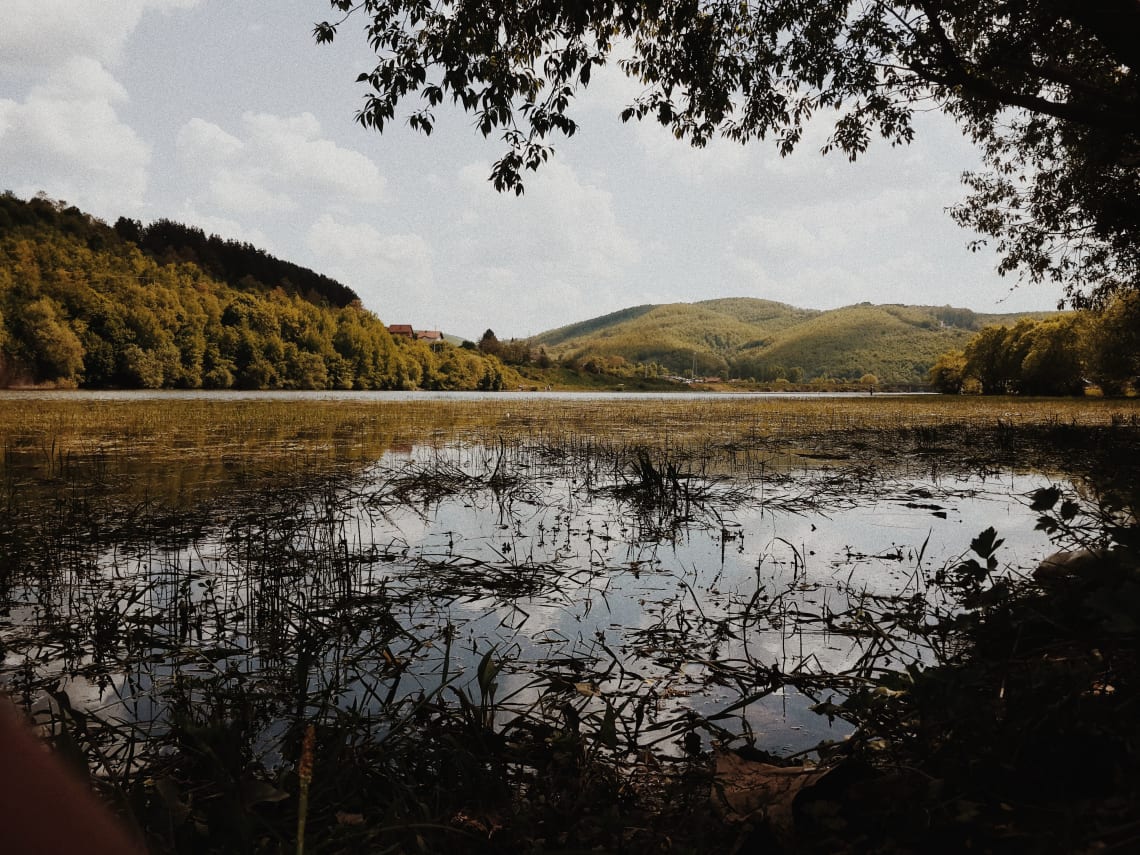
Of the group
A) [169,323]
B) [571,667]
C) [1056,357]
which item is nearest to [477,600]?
[571,667]

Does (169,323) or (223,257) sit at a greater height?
(223,257)

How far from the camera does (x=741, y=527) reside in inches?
286

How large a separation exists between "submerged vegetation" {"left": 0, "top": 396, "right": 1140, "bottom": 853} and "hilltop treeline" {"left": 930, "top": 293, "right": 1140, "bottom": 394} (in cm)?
2474

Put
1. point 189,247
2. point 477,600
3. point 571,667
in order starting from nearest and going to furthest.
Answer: point 571,667 → point 477,600 → point 189,247

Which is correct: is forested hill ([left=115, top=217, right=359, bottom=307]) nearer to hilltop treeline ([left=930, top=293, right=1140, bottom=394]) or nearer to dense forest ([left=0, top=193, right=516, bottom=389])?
dense forest ([left=0, top=193, right=516, bottom=389])

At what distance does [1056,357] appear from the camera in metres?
60.8

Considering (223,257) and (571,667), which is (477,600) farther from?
(223,257)

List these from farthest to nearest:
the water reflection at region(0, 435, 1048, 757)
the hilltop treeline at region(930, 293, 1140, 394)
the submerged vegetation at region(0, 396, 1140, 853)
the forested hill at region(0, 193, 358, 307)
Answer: the forested hill at region(0, 193, 358, 307)
the hilltop treeline at region(930, 293, 1140, 394)
the water reflection at region(0, 435, 1048, 757)
the submerged vegetation at region(0, 396, 1140, 853)

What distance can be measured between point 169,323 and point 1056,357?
9789cm

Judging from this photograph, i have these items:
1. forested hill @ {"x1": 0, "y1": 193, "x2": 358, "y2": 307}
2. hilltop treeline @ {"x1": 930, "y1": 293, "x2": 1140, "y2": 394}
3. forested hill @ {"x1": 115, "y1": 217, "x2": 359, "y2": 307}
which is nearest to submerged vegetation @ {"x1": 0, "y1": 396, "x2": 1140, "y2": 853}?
hilltop treeline @ {"x1": 930, "y1": 293, "x2": 1140, "y2": 394}

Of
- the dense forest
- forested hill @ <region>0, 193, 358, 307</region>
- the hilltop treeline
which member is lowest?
the hilltop treeline

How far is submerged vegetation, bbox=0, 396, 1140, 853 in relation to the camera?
2.23 metres

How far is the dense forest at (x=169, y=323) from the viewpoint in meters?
67.7

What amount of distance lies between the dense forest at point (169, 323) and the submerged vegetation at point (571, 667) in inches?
1957
